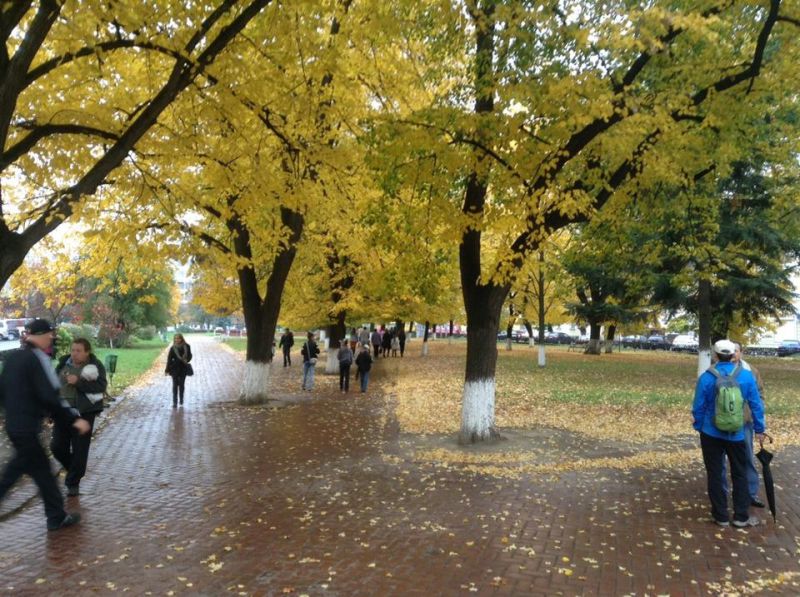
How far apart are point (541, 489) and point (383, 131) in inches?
191

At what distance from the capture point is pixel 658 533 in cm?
528

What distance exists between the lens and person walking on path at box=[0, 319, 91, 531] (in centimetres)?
484

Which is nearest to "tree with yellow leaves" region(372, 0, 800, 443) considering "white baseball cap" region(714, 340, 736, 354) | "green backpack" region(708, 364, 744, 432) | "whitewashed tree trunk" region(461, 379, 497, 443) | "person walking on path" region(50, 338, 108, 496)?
"whitewashed tree trunk" region(461, 379, 497, 443)

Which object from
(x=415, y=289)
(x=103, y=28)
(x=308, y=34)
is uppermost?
(x=308, y=34)

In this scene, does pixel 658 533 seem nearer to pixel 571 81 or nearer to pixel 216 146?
pixel 571 81

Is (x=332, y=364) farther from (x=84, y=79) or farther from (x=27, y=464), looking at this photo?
(x=27, y=464)

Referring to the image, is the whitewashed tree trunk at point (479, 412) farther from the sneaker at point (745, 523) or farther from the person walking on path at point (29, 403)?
the person walking on path at point (29, 403)

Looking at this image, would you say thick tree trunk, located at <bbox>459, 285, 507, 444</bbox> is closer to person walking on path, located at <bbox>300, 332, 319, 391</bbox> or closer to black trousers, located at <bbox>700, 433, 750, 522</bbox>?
black trousers, located at <bbox>700, 433, 750, 522</bbox>

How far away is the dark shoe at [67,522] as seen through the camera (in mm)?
5184

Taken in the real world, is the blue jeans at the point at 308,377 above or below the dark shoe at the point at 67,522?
above

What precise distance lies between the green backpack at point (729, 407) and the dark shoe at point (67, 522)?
5.67 m

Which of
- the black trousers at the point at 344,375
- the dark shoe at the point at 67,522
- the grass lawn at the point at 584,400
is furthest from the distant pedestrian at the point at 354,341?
the dark shoe at the point at 67,522

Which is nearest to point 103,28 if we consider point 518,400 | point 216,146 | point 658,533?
point 216,146

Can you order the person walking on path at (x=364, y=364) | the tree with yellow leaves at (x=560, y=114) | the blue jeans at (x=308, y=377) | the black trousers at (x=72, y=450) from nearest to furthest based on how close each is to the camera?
the black trousers at (x=72, y=450)
the tree with yellow leaves at (x=560, y=114)
the person walking on path at (x=364, y=364)
the blue jeans at (x=308, y=377)
